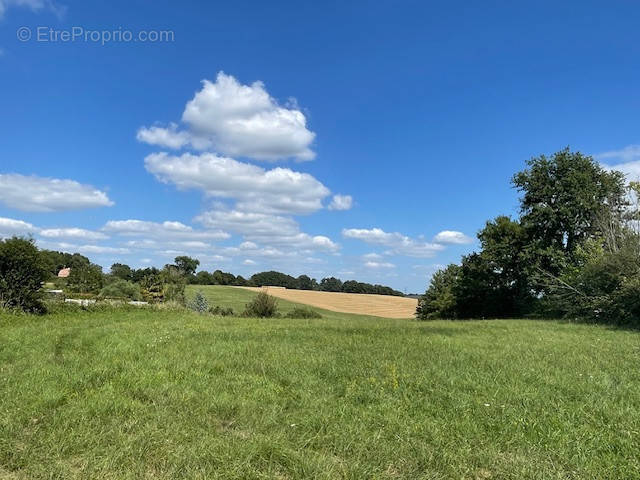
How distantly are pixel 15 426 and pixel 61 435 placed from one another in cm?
73

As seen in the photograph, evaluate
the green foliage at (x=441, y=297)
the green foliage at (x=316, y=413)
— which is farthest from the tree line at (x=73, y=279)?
the green foliage at (x=441, y=297)

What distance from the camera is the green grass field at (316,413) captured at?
429 centimetres

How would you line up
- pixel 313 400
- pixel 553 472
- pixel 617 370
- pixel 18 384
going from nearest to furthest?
pixel 553 472 → pixel 313 400 → pixel 18 384 → pixel 617 370

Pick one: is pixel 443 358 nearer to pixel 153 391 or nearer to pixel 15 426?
pixel 153 391

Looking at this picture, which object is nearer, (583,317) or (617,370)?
(617,370)

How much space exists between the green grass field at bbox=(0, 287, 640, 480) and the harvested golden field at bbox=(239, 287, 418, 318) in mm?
42347

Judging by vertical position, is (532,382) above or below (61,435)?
above

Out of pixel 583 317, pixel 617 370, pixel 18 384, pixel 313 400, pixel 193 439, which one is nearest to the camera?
pixel 193 439

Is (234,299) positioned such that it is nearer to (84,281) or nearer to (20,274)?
(84,281)

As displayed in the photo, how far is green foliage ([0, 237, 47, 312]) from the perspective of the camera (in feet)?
66.0

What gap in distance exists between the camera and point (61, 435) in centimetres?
489

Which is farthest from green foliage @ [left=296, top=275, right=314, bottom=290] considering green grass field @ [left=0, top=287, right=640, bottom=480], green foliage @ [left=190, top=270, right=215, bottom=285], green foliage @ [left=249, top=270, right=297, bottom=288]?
green grass field @ [left=0, top=287, right=640, bottom=480]

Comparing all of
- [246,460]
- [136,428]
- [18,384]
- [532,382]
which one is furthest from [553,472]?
[18,384]

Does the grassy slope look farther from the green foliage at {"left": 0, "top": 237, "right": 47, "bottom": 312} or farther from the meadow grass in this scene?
the green foliage at {"left": 0, "top": 237, "right": 47, "bottom": 312}
